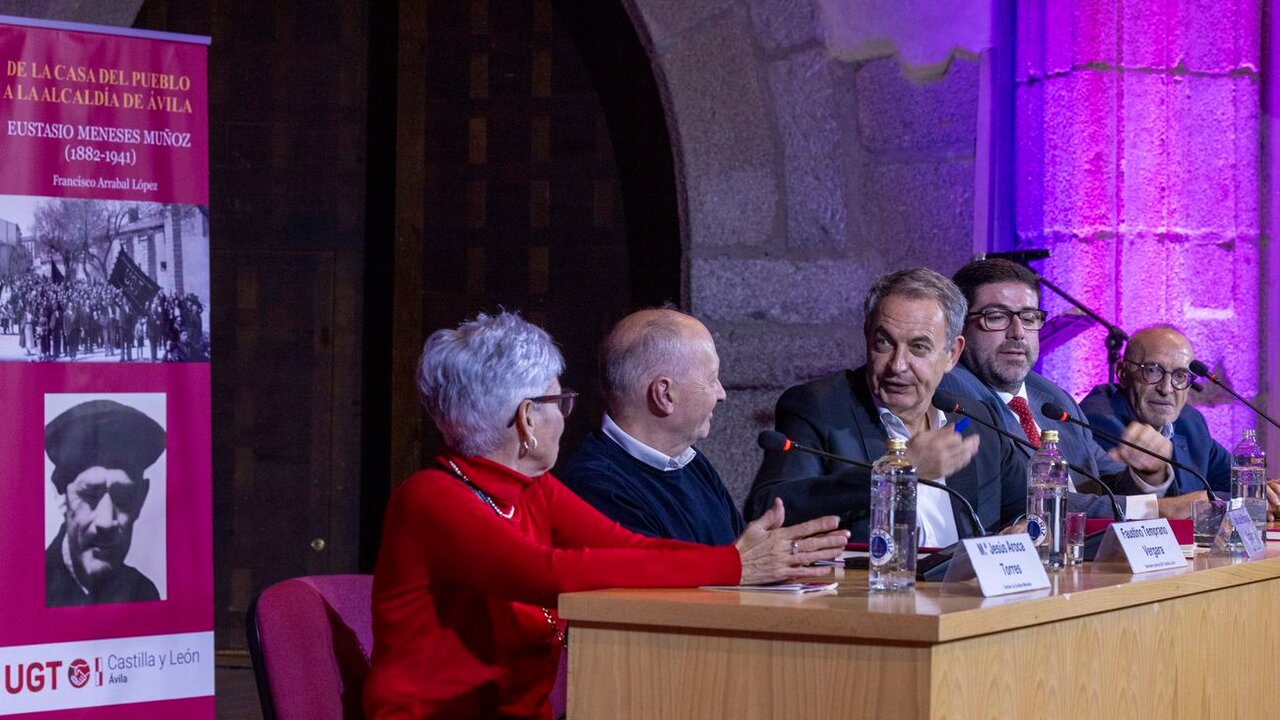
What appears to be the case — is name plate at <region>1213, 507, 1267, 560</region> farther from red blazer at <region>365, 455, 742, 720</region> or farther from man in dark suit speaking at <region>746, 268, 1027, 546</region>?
red blazer at <region>365, 455, 742, 720</region>

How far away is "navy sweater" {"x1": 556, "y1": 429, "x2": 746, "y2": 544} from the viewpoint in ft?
9.32

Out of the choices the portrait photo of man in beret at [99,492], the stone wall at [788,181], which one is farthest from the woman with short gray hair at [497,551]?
the stone wall at [788,181]

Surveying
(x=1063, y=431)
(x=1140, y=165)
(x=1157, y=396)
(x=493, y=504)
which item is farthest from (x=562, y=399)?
(x=1140, y=165)

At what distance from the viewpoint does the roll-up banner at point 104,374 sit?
11.5 feet

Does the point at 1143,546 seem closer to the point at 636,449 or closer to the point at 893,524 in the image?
the point at 893,524

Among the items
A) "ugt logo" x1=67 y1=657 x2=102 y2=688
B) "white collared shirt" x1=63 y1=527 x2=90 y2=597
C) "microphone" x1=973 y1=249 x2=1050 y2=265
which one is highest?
"microphone" x1=973 y1=249 x2=1050 y2=265

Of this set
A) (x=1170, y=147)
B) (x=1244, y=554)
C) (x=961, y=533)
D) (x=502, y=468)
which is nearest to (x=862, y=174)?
(x=1170, y=147)

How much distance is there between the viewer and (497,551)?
2.19 meters

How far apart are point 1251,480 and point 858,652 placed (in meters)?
2.11

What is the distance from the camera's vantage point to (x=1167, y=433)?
4.70m

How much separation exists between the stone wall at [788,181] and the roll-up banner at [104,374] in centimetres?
156

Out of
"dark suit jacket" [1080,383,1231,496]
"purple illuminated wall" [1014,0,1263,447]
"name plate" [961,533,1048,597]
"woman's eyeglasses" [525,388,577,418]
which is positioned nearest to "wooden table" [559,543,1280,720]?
"name plate" [961,533,1048,597]

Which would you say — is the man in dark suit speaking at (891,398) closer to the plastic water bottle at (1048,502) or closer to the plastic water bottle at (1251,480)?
the plastic water bottle at (1048,502)

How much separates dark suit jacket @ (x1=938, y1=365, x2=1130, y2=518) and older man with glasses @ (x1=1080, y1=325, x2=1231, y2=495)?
0.54 ft
